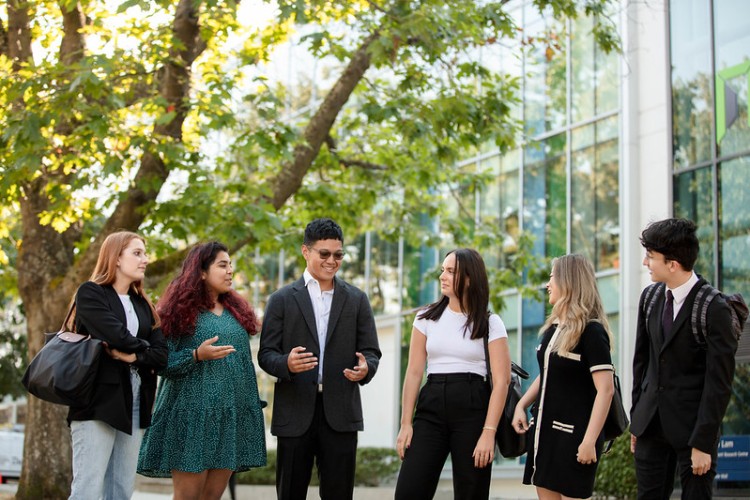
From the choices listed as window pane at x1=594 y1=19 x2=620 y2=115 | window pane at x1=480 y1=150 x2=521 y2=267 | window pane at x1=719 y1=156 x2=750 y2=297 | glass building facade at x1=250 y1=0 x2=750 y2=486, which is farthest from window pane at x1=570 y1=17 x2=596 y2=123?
window pane at x1=719 y1=156 x2=750 y2=297

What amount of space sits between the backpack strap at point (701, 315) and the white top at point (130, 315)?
352 centimetres

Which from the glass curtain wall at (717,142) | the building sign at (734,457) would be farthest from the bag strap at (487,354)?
the building sign at (734,457)

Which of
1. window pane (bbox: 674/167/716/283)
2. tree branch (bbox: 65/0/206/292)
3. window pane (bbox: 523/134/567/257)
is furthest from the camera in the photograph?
window pane (bbox: 523/134/567/257)

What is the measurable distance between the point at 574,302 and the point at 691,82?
1056cm

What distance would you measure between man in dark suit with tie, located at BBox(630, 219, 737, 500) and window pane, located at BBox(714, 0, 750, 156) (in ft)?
30.8

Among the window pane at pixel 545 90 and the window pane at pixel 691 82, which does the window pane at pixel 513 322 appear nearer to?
the window pane at pixel 545 90

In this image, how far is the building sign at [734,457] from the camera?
1406 centimetres

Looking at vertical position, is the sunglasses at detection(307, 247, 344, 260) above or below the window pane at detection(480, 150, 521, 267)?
below

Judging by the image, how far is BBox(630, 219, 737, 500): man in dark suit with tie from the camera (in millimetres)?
5891

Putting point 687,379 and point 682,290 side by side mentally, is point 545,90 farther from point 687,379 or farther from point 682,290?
point 687,379

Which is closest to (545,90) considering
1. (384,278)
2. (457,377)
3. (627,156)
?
(627,156)

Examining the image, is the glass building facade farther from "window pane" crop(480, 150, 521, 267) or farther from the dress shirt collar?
the dress shirt collar

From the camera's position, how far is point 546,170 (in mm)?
20062

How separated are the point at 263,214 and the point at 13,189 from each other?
301 centimetres
